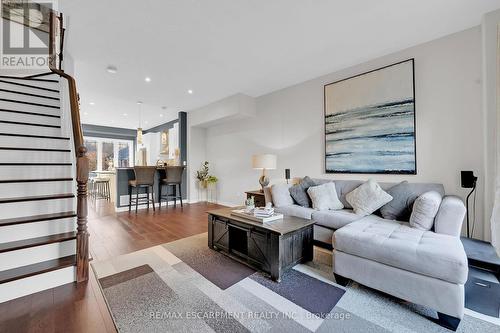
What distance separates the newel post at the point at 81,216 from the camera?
5.94ft

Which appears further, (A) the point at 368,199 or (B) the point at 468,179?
→ (A) the point at 368,199

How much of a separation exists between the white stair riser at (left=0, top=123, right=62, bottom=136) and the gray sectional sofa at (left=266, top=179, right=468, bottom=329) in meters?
3.96

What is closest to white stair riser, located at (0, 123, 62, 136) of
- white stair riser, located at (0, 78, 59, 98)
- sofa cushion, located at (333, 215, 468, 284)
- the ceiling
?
white stair riser, located at (0, 78, 59, 98)

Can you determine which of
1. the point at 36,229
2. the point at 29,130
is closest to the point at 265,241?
the point at 36,229

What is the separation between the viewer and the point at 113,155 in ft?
32.2

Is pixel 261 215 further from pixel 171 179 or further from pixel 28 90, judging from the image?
pixel 28 90

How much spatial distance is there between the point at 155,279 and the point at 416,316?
86.7 inches

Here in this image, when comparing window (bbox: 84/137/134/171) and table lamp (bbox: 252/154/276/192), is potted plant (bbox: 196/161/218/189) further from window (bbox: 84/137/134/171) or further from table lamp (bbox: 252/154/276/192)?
window (bbox: 84/137/134/171)

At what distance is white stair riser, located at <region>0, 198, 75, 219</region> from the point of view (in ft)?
6.53

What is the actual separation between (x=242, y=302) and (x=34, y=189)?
2420 millimetres

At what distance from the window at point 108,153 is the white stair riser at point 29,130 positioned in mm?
6929

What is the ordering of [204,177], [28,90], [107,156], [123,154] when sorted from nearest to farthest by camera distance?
[28,90] < [204,177] < [107,156] < [123,154]

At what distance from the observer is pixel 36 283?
1.69 metres

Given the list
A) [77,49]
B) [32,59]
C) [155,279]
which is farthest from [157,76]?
[155,279]
